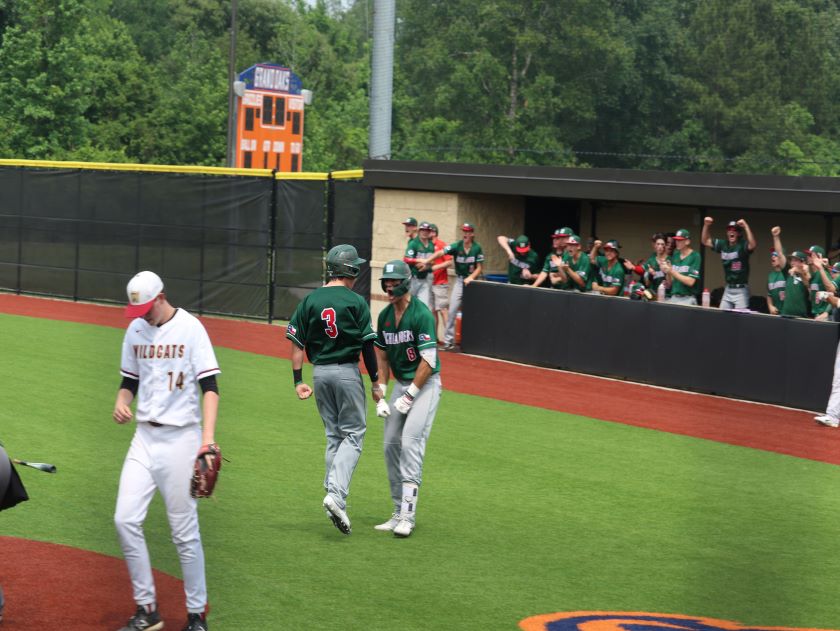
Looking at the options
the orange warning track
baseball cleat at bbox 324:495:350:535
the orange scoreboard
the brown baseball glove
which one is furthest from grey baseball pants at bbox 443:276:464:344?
the brown baseball glove

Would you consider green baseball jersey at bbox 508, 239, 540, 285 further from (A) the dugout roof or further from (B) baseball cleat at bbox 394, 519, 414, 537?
(B) baseball cleat at bbox 394, 519, 414, 537

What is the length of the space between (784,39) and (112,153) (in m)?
35.2

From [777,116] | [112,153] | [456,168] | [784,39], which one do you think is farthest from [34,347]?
[784,39]

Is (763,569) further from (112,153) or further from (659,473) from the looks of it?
(112,153)

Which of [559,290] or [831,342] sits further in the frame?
[559,290]

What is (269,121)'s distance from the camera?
97.4ft

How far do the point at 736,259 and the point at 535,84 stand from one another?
45313mm

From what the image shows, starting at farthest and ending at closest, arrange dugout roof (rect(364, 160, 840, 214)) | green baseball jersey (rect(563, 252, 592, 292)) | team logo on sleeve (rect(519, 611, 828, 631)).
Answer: green baseball jersey (rect(563, 252, 592, 292))
dugout roof (rect(364, 160, 840, 214))
team logo on sleeve (rect(519, 611, 828, 631))

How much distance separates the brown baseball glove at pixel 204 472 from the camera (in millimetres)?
6484

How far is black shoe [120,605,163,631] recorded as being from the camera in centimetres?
655

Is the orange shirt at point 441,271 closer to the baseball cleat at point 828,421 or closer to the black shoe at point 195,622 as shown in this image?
the baseball cleat at point 828,421

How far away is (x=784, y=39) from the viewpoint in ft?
207

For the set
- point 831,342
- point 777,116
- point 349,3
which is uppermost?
point 349,3

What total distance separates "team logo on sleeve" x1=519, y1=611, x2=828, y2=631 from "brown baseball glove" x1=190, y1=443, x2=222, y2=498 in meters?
1.98
